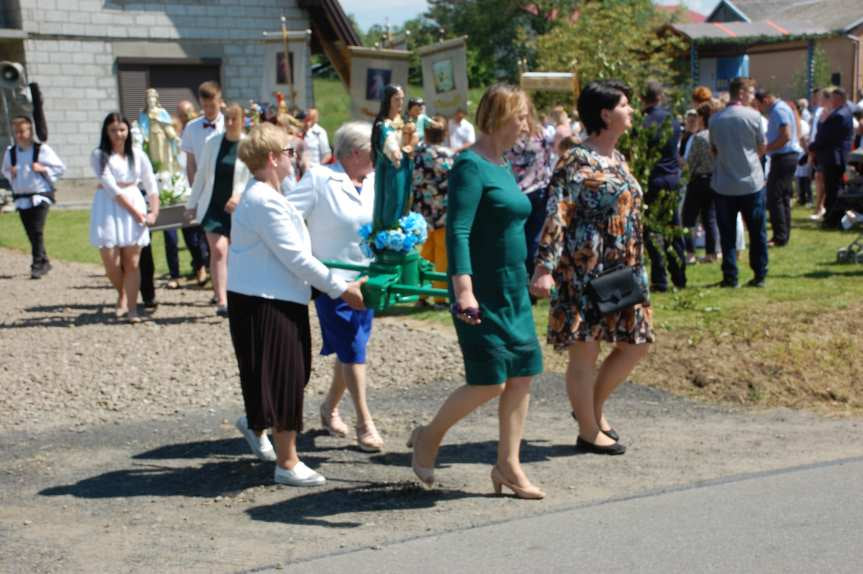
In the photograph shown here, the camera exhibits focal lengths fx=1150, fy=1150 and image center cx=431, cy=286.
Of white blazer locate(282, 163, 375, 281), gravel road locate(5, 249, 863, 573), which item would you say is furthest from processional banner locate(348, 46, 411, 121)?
white blazer locate(282, 163, 375, 281)

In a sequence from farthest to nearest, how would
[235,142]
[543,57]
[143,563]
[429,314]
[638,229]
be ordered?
[543,57], [429,314], [235,142], [638,229], [143,563]

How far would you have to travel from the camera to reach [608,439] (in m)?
6.35

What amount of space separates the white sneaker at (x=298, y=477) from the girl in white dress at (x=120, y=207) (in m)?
4.96

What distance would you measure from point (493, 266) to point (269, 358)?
121 centimetres

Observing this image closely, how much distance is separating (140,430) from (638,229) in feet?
10.7

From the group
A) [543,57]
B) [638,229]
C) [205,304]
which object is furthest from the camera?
[543,57]

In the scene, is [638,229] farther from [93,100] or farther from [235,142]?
[93,100]

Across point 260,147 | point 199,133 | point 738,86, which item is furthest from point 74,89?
point 260,147

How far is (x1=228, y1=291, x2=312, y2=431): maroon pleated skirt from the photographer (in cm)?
562

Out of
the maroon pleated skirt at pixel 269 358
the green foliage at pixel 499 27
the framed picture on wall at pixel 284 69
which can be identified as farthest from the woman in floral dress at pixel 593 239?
the green foliage at pixel 499 27

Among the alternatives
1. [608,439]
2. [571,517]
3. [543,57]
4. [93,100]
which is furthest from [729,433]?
[543,57]

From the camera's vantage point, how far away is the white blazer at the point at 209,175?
9898 mm

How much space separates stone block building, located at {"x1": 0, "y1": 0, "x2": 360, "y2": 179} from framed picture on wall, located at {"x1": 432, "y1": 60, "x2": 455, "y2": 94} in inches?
533

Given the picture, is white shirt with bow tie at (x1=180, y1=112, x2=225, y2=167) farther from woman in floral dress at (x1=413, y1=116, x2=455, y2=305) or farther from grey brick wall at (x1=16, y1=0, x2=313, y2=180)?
grey brick wall at (x1=16, y1=0, x2=313, y2=180)
